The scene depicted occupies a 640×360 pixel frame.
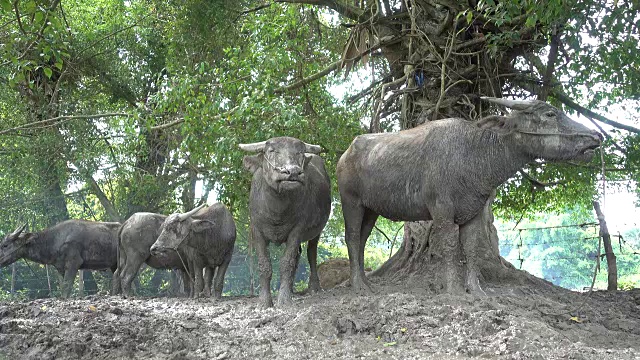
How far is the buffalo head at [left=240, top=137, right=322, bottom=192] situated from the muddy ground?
1.32 meters

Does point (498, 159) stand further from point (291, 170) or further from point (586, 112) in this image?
point (586, 112)

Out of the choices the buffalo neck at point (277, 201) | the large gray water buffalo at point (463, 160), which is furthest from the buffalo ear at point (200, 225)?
the large gray water buffalo at point (463, 160)

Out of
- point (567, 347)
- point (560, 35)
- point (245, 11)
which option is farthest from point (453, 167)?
point (245, 11)

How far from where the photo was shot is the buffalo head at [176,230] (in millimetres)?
10000

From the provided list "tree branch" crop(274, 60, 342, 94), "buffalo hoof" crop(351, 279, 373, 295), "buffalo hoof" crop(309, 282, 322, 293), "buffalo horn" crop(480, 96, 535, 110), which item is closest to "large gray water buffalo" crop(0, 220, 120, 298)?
"tree branch" crop(274, 60, 342, 94)

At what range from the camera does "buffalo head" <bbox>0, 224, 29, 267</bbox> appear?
13.8m

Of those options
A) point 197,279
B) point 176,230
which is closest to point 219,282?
point 197,279

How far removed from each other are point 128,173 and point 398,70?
8965 millimetres

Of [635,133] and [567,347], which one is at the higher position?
[635,133]

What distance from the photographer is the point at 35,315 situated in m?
7.09

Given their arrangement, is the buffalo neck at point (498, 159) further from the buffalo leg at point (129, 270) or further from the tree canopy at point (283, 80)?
the buffalo leg at point (129, 270)

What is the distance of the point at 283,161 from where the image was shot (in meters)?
7.20

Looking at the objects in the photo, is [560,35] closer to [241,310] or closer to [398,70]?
[398,70]

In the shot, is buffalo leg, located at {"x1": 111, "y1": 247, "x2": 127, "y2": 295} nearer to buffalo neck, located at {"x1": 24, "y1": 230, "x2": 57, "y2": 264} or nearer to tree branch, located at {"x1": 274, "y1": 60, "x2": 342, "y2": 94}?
buffalo neck, located at {"x1": 24, "y1": 230, "x2": 57, "y2": 264}
